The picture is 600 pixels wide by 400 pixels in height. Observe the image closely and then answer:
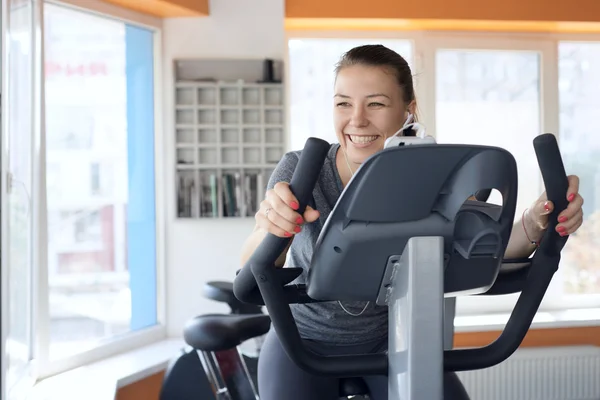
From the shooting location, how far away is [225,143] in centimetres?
384

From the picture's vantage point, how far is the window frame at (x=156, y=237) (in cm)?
309

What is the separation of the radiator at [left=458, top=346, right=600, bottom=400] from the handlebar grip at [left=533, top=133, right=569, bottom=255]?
3.21 m

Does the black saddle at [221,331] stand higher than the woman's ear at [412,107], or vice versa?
the woman's ear at [412,107]

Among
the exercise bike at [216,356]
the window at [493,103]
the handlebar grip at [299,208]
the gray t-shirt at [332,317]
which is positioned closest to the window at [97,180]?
the exercise bike at [216,356]

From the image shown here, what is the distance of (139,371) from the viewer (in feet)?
10.7

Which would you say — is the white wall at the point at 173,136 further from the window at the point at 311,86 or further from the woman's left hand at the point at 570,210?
the woman's left hand at the point at 570,210

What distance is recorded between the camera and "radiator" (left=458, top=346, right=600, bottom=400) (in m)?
4.18

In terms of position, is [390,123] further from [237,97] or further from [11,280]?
[237,97]

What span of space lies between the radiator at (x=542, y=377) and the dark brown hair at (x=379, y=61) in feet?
10.0

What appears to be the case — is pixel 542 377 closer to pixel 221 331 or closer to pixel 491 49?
pixel 491 49

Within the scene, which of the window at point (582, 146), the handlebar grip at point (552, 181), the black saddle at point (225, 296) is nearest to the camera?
the handlebar grip at point (552, 181)

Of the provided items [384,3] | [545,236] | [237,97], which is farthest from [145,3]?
[545,236]

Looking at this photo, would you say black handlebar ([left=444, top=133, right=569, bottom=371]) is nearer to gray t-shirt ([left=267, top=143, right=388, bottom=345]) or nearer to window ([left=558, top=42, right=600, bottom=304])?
gray t-shirt ([left=267, top=143, right=388, bottom=345])

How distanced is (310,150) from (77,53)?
2.75 meters
